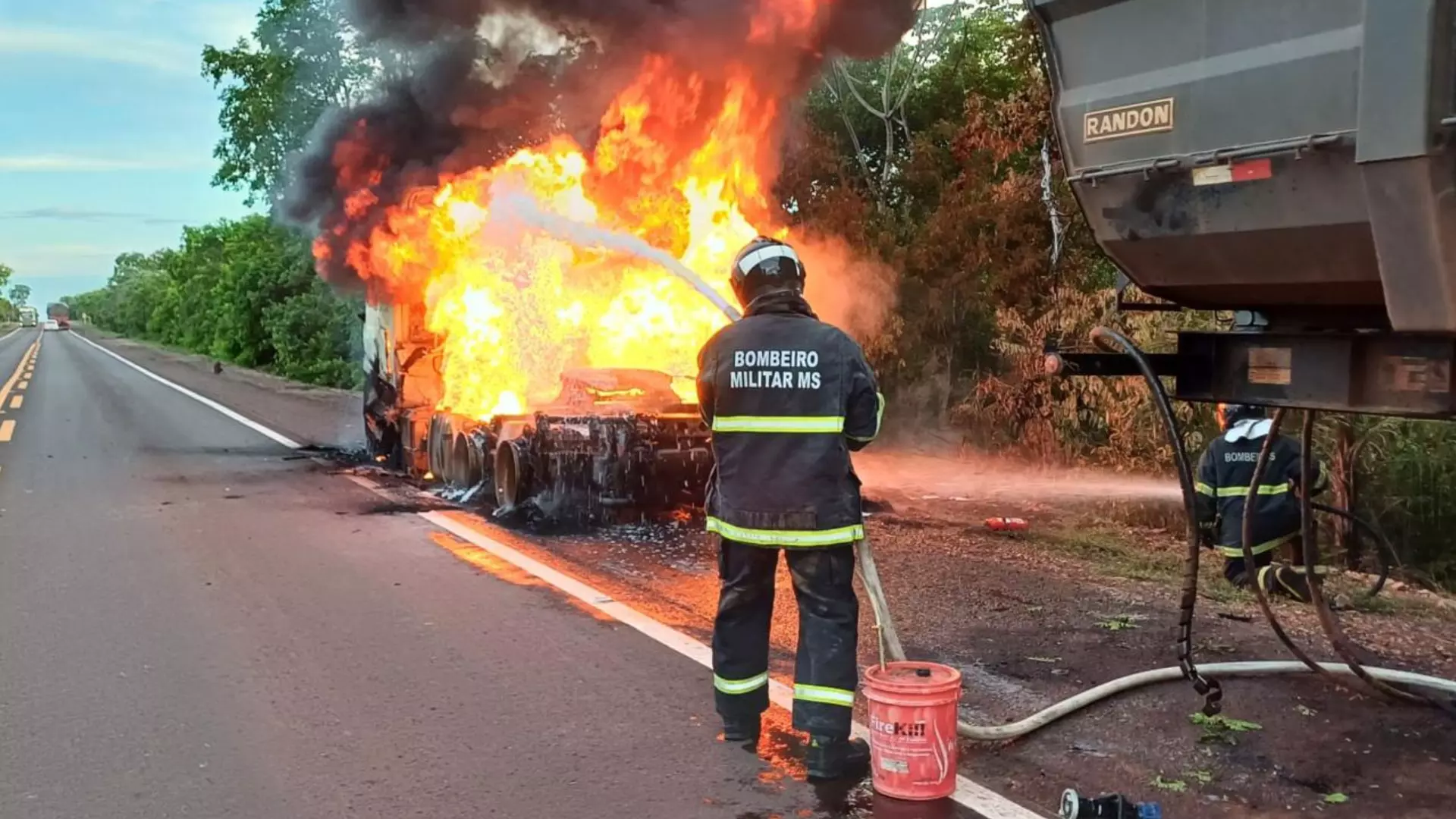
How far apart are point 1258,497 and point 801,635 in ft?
11.6

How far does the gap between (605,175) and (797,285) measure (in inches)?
378

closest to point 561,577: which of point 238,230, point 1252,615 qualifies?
point 1252,615

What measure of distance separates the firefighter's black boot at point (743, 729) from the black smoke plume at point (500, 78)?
383 inches

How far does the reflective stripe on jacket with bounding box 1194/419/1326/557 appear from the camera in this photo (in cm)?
657

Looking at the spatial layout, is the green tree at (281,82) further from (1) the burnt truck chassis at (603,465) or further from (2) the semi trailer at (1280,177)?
(2) the semi trailer at (1280,177)

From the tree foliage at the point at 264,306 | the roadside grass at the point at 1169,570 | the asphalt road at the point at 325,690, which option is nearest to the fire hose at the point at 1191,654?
the asphalt road at the point at 325,690

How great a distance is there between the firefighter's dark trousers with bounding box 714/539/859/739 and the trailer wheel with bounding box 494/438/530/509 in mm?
5726

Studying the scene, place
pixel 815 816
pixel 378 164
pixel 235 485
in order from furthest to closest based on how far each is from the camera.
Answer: pixel 378 164, pixel 235 485, pixel 815 816

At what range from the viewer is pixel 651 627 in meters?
6.25

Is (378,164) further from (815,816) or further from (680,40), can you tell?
(815,816)

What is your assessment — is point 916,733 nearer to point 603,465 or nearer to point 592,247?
point 603,465

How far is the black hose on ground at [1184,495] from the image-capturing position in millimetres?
3842

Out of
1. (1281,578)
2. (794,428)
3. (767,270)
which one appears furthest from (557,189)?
(794,428)

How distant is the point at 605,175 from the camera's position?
1366 centimetres
